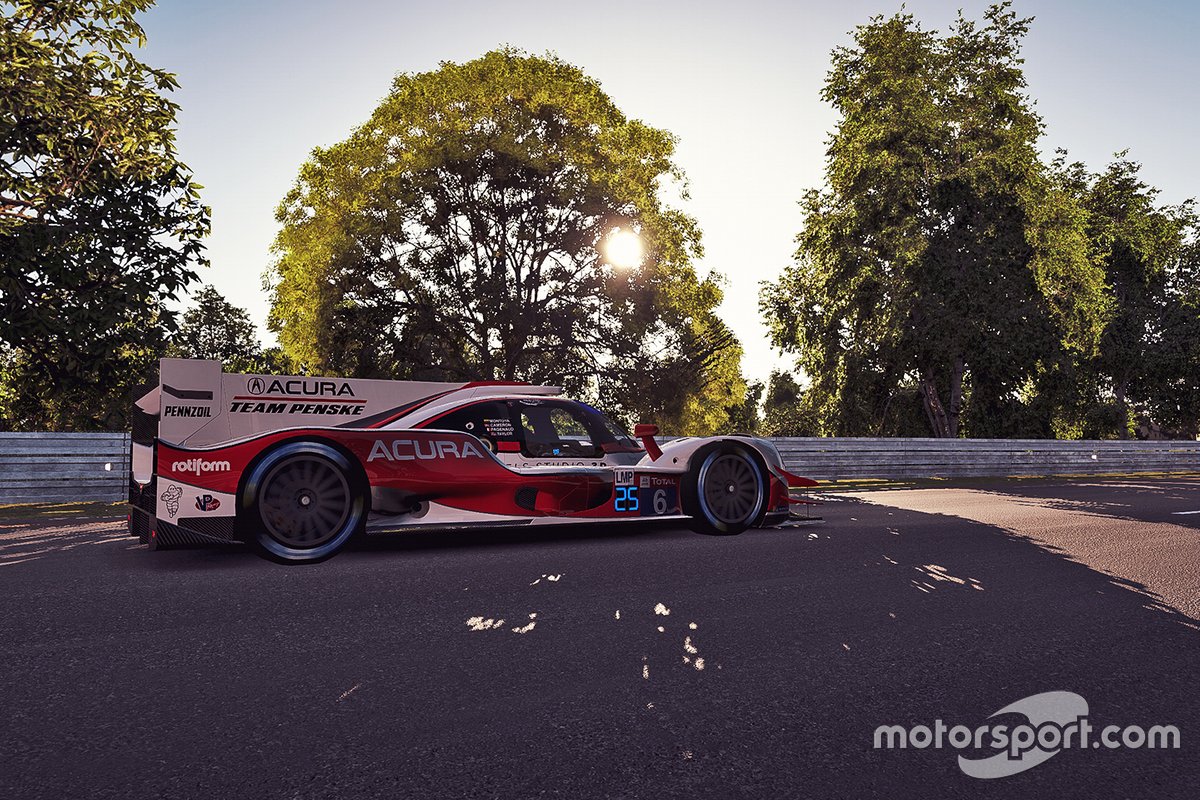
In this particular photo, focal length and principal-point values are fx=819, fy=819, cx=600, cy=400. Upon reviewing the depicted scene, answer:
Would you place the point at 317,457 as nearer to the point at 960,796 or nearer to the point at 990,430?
the point at 960,796

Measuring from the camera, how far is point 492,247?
25.7m

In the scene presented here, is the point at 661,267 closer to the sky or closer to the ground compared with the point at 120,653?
closer to the sky

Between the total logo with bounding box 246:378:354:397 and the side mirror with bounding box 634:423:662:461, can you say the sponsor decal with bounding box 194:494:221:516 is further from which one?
the side mirror with bounding box 634:423:662:461

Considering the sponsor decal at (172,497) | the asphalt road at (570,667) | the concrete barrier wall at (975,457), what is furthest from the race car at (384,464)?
the concrete barrier wall at (975,457)

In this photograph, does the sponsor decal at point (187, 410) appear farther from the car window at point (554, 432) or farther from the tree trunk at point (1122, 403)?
the tree trunk at point (1122, 403)

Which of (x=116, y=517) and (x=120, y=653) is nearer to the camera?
(x=120, y=653)

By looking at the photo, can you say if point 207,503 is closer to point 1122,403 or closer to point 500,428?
point 500,428

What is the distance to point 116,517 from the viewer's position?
380 inches

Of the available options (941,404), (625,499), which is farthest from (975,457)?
(625,499)

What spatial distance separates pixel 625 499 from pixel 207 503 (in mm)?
3567

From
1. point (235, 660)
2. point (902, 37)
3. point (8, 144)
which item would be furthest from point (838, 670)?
point (902, 37)

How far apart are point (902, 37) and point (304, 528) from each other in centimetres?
2941

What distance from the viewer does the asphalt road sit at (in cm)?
266

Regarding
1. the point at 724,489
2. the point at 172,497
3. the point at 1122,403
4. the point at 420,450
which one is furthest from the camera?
the point at 1122,403
